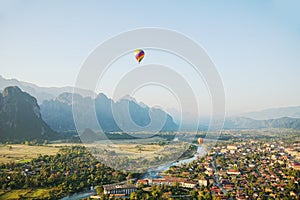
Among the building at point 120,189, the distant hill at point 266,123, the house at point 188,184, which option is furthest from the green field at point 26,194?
the distant hill at point 266,123

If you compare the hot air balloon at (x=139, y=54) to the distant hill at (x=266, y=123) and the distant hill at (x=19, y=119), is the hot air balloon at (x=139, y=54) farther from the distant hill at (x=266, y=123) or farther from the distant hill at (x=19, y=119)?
the distant hill at (x=266, y=123)

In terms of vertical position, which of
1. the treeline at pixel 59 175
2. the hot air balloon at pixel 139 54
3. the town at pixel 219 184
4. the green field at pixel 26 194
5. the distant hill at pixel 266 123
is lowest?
the town at pixel 219 184

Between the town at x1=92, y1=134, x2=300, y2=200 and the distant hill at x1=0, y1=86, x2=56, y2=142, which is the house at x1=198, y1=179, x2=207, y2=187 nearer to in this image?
the town at x1=92, y1=134, x2=300, y2=200

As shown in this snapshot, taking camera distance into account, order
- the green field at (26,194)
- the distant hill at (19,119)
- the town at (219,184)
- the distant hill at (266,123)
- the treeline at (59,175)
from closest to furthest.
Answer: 1. the green field at (26,194)
2. the town at (219,184)
3. the treeline at (59,175)
4. the distant hill at (19,119)
5. the distant hill at (266,123)

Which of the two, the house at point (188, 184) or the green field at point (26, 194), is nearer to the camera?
the green field at point (26, 194)

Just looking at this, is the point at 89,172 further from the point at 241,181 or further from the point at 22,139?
the point at 22,139

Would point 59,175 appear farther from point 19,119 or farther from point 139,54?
point 19,119

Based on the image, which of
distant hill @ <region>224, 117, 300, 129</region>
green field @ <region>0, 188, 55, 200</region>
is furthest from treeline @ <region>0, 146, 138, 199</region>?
distant hill @ <region>224, 117, 300, 129</region>
